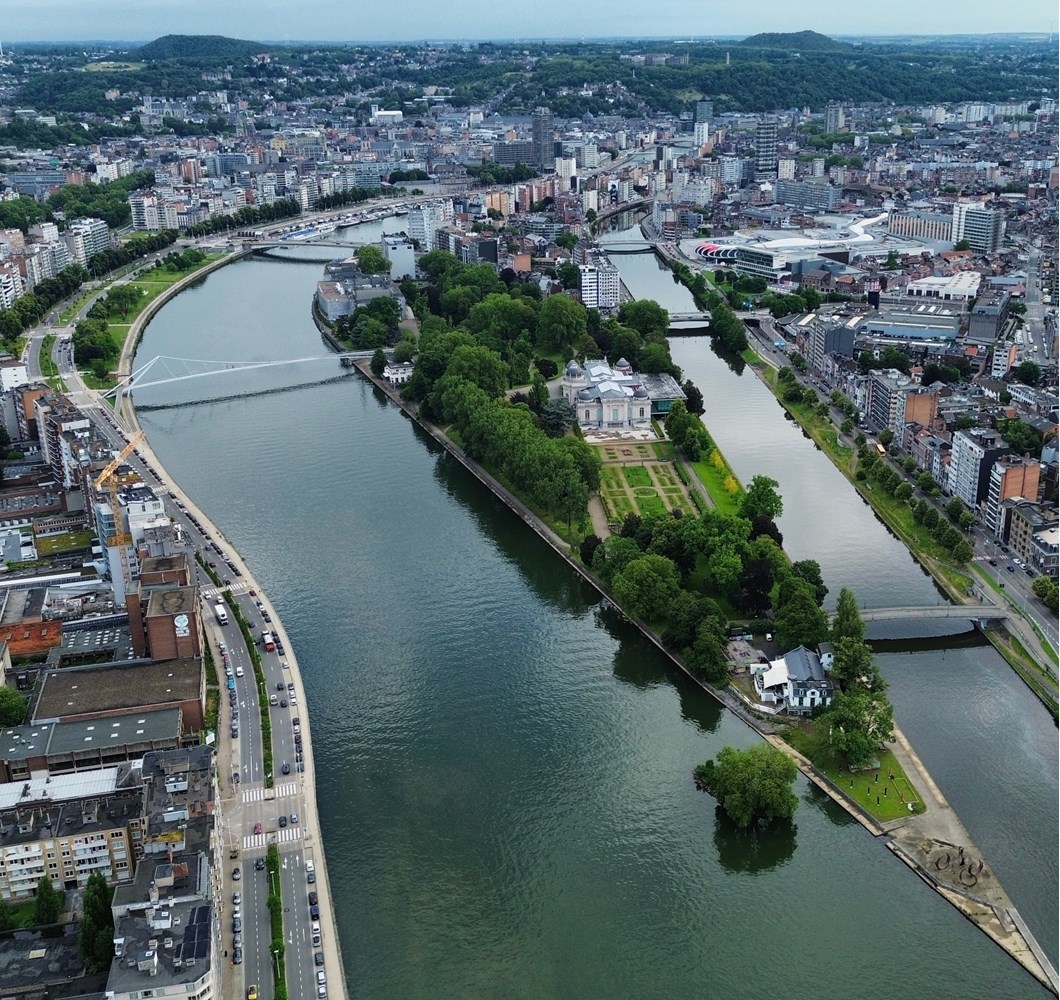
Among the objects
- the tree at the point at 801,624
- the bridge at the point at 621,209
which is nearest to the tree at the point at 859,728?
the tree at the point at 801,624

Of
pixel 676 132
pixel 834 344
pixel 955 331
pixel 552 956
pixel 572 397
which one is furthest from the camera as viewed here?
pixel 676 132

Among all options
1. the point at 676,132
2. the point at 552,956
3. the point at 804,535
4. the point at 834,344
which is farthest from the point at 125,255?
the point at 676,132

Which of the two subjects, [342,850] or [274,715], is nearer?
[342,850]

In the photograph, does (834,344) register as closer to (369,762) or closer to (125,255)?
(369,762)

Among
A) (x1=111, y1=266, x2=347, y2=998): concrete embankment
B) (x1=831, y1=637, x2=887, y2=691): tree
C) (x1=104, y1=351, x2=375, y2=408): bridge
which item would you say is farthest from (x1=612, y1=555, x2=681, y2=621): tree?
(x1=104, y1=351, x2=375, y2=408): bridge

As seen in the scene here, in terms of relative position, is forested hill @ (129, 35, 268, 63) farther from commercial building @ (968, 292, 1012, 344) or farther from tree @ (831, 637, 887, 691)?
tree @ (831, 637, 887, 691)

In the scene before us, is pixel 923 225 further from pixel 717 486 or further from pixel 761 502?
pixel 761 502

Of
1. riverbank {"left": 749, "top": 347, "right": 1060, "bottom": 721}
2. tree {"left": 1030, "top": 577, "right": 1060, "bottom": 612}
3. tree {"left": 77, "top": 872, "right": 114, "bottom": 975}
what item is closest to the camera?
tree {"left": 77, "top": 872, "right": 114, "bottom": 975}
